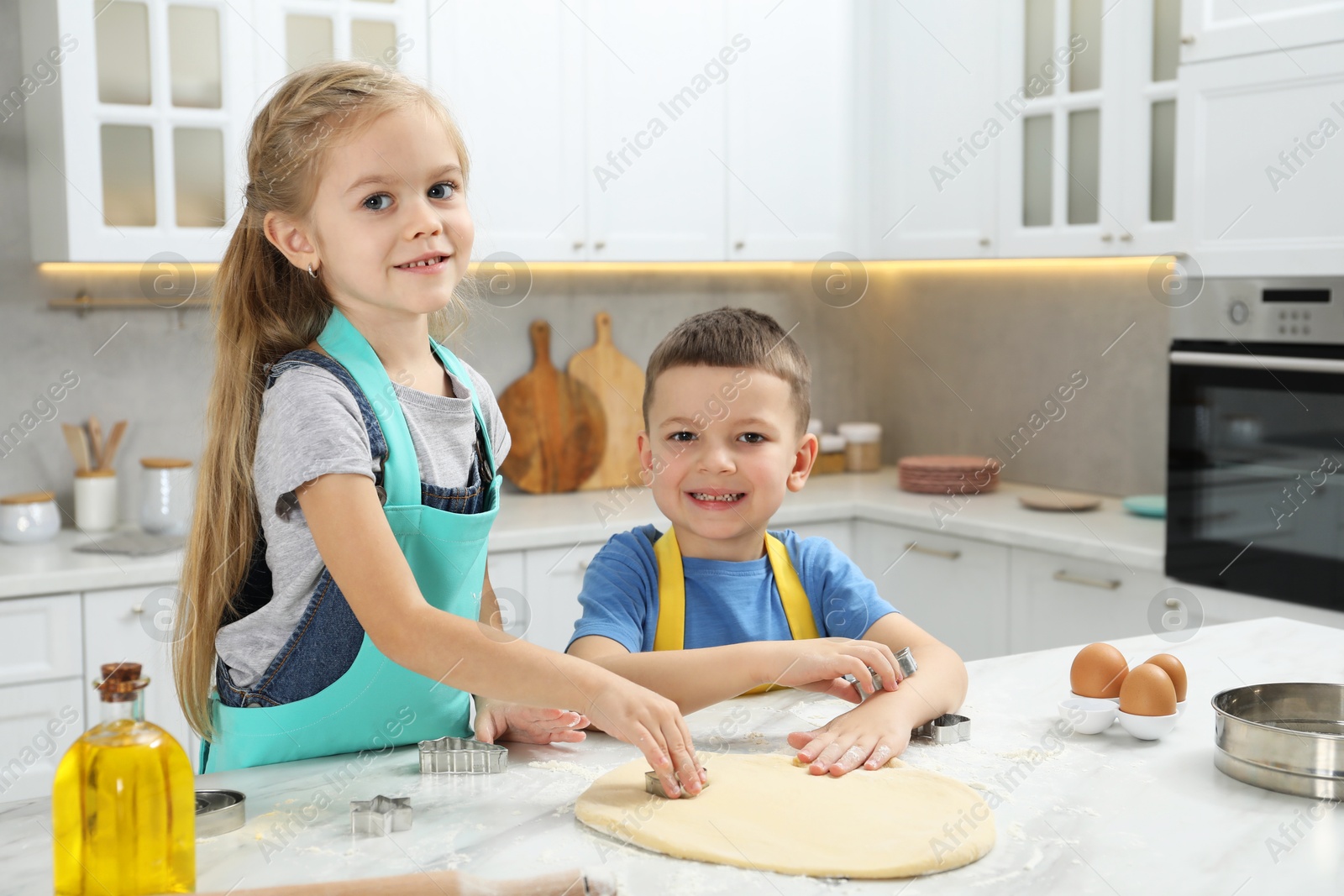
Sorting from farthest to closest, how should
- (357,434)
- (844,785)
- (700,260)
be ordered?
(700,260), (357,434), (844,785)

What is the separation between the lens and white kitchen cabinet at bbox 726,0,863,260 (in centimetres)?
301

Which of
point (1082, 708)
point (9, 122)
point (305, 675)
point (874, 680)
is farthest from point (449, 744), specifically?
point (9, 122)

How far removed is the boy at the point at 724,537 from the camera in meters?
1.28

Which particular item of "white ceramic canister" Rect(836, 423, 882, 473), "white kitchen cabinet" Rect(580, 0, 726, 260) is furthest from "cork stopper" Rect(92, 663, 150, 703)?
"white ceramic canister" Rect(836, 423, 882, 473)

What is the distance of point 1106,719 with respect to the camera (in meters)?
1.05

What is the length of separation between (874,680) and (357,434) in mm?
506

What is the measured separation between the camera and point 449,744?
0.96m

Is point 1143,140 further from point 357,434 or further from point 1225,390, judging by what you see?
point 357,434


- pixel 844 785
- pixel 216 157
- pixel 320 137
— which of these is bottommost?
pixel 844 785

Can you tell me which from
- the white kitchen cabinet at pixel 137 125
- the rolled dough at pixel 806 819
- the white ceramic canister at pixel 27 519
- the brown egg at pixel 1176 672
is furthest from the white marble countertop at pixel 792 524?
the rolled dough at pixel 806 819

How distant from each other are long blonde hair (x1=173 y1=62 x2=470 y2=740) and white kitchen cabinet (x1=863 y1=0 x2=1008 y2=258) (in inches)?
78.3

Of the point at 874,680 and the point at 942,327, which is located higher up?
the point at 942,327

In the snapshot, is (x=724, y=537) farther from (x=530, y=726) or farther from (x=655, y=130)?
(x=655, y=130)

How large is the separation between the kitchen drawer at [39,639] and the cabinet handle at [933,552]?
179 cm
